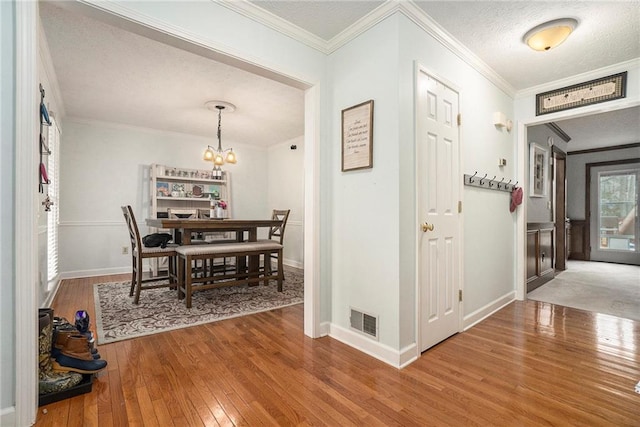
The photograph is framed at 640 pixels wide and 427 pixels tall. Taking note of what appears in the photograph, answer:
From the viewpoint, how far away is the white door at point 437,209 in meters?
2.23

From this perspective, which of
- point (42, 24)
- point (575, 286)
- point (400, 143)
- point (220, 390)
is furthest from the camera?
point (575, 286)

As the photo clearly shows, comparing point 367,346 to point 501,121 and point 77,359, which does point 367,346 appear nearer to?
point 77,359

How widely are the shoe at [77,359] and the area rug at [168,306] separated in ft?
1.91

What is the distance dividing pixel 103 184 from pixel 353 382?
507cm

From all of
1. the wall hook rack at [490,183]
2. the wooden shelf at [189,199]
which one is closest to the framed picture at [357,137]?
the wall hook rack at [490,183]

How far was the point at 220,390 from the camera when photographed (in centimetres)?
174

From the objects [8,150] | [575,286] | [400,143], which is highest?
[400,143]

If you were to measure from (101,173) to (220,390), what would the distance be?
464cm

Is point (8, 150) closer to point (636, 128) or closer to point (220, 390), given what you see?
point (220, 390)

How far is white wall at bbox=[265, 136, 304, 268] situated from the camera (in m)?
5.81

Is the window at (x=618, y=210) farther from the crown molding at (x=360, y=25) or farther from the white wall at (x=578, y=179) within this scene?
the crown molding at (x=360, y=25)

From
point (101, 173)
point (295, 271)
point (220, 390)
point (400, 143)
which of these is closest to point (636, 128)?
point (400, 143)

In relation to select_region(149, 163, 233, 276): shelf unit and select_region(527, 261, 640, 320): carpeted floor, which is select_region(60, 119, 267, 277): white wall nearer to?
select_region(149, 163, 233, 276): shelf unit

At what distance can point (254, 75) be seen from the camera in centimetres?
325
